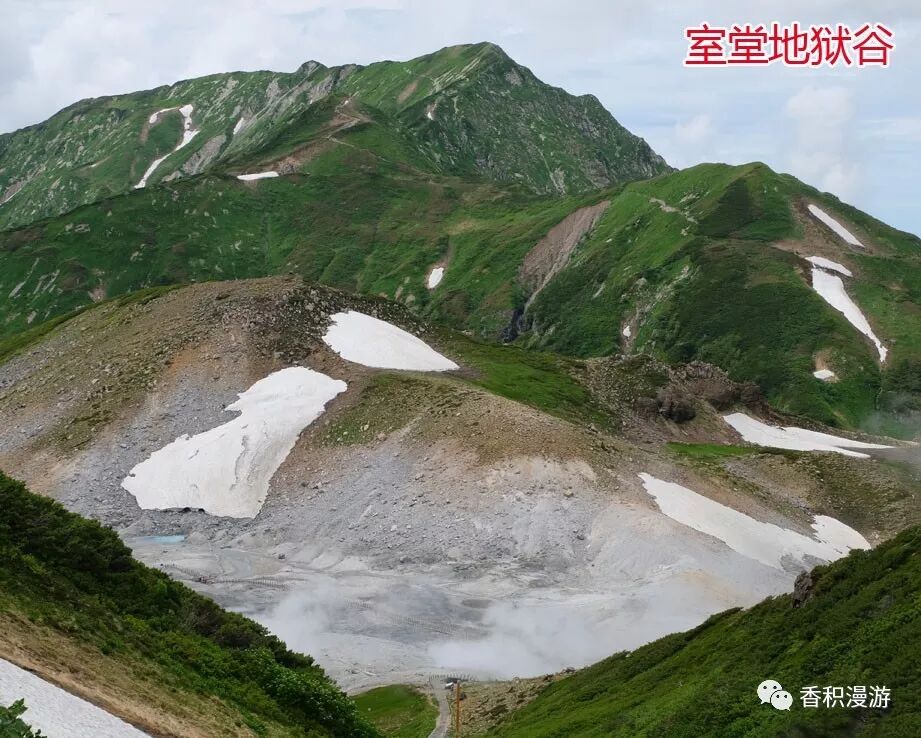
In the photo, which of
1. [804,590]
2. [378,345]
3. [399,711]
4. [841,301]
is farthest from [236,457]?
[841,301]

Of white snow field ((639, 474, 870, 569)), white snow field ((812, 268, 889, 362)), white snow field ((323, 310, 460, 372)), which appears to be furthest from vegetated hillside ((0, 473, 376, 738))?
white snow field ((812, 268, 889, 362))

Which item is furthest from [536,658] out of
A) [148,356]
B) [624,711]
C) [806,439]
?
[806,439]

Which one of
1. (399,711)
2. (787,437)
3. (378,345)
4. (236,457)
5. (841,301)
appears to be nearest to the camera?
(399,711)

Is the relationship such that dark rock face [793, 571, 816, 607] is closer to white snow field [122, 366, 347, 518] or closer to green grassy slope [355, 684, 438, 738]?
green grassy slope [355, 684, 438, 738]

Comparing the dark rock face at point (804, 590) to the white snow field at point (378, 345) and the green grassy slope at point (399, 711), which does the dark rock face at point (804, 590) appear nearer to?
the green grassy slope at point (399, 711)

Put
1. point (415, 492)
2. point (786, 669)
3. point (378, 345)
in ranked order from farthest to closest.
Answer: point (378, 345), point (415, 492), point (786, 669)

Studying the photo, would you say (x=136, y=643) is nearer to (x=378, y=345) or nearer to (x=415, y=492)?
(x=415, y=492)
